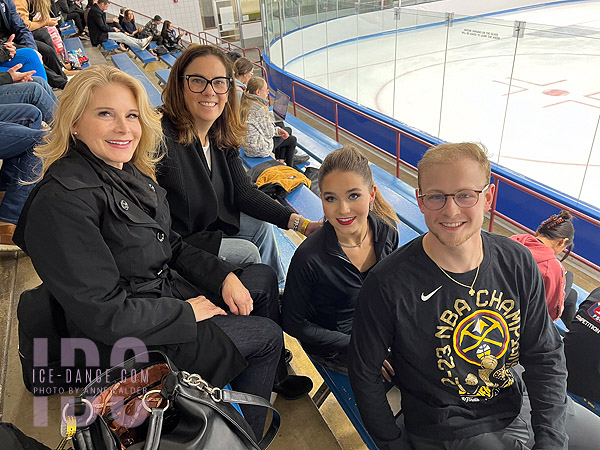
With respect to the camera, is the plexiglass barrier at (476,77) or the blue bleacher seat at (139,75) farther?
the blue bleacher seat at (139,75)

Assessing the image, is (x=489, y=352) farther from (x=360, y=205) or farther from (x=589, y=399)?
(x=589, y=399)

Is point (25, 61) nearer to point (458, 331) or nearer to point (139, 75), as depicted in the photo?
point (458, 331)

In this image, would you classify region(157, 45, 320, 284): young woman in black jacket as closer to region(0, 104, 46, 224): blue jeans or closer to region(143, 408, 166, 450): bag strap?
region(0, 104, 46, 224): blue jeans

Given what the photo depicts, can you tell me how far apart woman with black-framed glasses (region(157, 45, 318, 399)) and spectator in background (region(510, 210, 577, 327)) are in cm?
129

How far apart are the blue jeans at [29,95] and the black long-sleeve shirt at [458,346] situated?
2753 millimetres

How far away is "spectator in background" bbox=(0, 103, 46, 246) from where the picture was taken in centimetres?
230

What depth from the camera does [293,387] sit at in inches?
72.8

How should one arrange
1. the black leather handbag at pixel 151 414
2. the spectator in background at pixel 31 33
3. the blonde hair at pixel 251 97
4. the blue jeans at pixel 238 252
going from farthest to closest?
1. the blonde hair at pixel 251 97
2. the spectator in background at pixel 31 33
3. the blue jeans at pixel 238 252
4. the black leather handbag at pixel 151 414

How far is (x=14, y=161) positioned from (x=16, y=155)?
91mm

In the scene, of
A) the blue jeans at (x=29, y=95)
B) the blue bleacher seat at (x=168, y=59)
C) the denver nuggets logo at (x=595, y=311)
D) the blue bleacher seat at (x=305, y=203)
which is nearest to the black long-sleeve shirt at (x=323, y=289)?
the denver nuggets logo at (x=595, y=311)

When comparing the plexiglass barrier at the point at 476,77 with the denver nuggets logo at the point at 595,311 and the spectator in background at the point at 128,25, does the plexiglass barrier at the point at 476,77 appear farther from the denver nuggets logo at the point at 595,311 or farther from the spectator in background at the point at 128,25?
the spectator in background at the point at 128,25

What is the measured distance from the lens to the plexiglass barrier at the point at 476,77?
16.1ft

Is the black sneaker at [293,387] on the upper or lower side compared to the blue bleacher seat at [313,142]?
upper

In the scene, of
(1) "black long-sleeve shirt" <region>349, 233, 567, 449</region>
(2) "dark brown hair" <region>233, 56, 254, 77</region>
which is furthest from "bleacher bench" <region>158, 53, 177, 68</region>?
(1) "black long-sleeve shirt" <region>349, 233, 567, 449</region>
